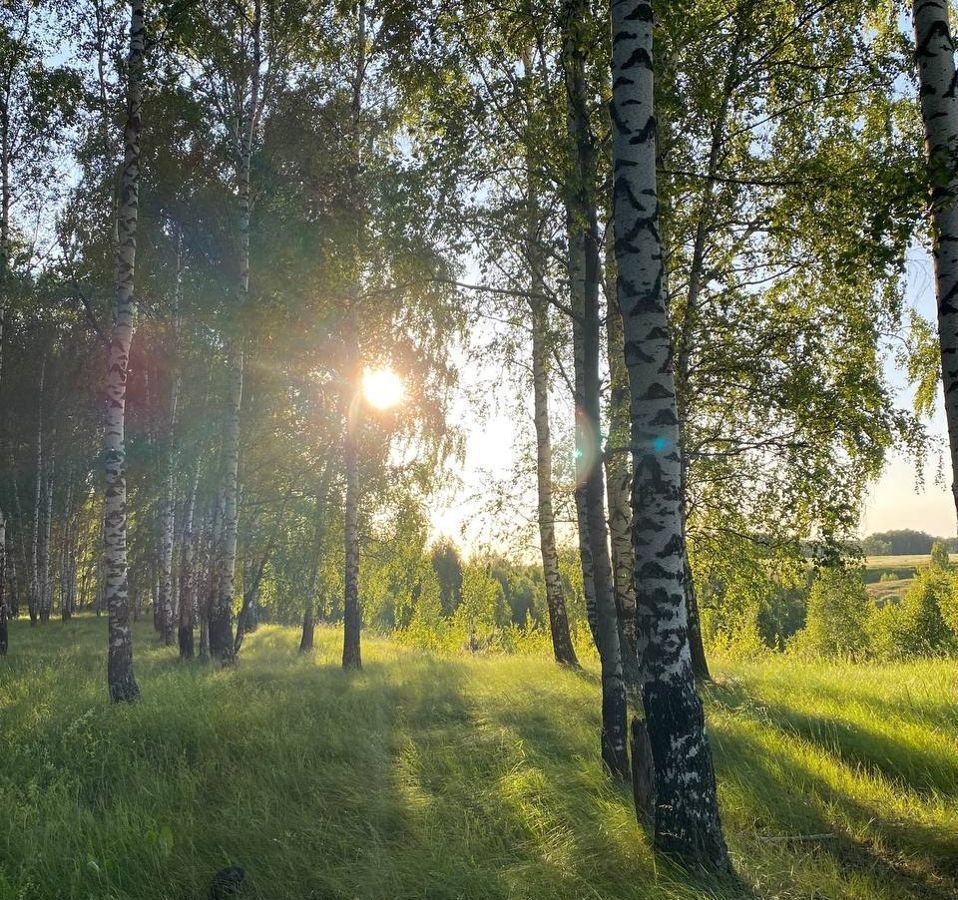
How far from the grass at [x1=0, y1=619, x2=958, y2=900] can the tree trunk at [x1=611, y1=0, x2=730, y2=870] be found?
38cm

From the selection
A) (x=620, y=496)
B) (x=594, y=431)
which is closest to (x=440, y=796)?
(x=594, y=431)

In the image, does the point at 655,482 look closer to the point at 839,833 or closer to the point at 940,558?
the point at 839,833

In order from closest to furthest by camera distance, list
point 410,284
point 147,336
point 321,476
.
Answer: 1. point 410,284
2. point 321,476
3. point 147,336

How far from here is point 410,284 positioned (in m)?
6.39

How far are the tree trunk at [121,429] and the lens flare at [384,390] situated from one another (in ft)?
18.2

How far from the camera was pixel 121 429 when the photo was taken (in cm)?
891

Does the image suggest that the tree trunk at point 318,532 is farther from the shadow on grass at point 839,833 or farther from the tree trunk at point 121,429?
the shadow on grass at point 839,833

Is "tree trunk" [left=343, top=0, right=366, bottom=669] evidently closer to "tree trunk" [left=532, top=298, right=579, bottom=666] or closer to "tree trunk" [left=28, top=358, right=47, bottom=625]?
"tree trunk" [left=532, top=298, right=579, bottom=666]

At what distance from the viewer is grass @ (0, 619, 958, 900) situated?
3902mm

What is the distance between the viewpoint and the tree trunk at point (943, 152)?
421 cm

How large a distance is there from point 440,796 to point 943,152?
5972 millimetres

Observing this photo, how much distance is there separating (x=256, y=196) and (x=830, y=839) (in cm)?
1532

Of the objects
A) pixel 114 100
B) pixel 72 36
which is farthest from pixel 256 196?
pixel 72 36

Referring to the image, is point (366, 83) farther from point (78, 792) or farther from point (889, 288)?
point (78, 792)
